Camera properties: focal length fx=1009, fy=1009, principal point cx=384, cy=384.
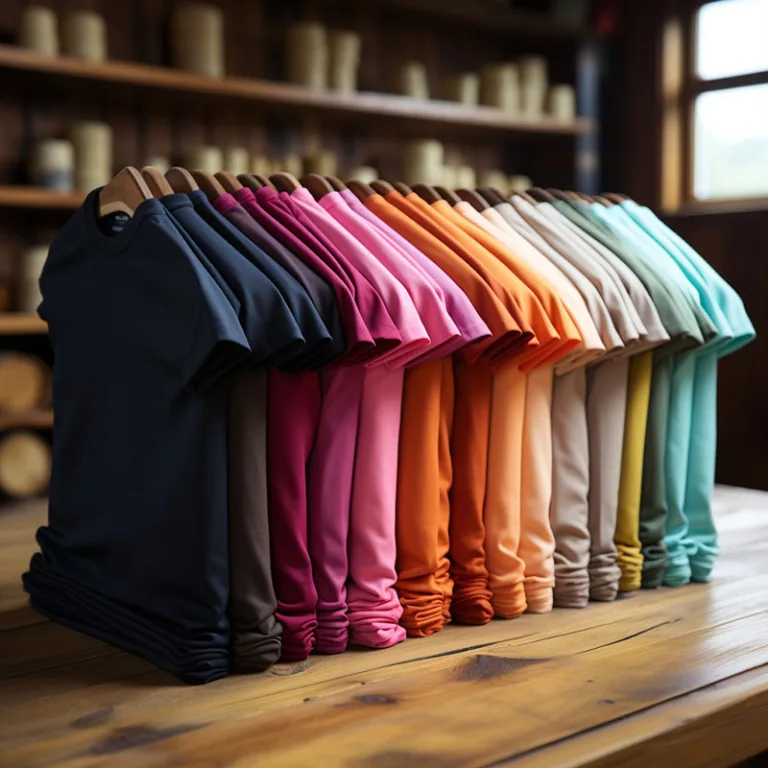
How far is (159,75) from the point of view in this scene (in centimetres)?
324

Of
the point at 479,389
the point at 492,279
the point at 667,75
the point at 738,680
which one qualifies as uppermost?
the point at 667,75

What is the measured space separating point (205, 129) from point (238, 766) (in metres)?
3.17

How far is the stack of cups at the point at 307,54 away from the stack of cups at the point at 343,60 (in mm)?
46

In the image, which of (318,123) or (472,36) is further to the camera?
(472,36)

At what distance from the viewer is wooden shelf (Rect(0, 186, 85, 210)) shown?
3074 millimetres

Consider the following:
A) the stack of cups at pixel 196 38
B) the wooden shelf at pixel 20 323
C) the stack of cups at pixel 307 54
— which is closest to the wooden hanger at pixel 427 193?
the wooden shelf at pixel 20 323

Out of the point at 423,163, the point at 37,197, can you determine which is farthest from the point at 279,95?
the point at 37,197

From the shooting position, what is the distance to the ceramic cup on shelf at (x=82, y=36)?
125 inches

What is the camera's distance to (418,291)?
1.19 meters

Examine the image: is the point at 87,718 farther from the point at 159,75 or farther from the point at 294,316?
the point at 159,75

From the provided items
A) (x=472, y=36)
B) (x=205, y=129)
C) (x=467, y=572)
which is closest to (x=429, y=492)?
(x=467, y=572)

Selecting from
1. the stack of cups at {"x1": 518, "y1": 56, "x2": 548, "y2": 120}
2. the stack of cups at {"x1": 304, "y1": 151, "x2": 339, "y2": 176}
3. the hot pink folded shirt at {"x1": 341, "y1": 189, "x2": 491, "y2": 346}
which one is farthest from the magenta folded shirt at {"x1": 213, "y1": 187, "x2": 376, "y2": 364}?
the stack of cups at {"x1": 518, "y1": 56, "x2": 548, "y2": 120}

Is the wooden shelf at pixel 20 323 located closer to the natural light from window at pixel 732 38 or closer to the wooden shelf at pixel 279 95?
the wooden shelf at pixel 279 95

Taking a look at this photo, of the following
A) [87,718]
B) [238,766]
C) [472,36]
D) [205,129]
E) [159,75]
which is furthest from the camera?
[472,36]
